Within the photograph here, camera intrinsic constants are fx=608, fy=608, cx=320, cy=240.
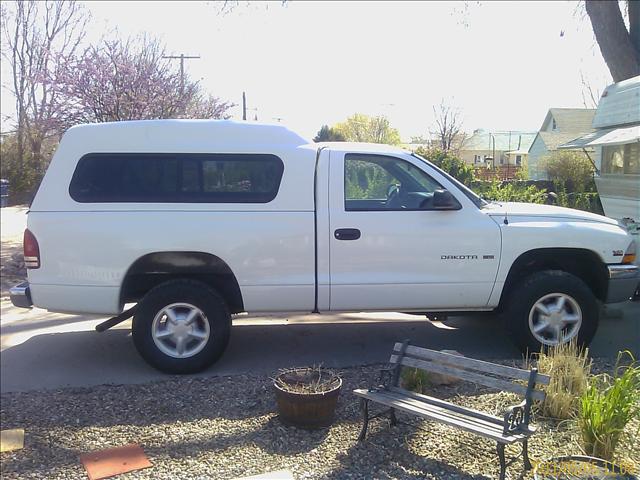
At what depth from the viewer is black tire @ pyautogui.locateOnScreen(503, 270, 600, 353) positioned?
5352 millimetres

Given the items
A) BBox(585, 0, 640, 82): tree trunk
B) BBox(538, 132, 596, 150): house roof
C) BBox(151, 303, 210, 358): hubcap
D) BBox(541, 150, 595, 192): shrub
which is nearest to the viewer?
BBox(151, 303, 210, 358): hubcap

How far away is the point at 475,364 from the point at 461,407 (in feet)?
1.03

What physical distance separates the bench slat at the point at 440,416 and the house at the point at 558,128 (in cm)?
3279

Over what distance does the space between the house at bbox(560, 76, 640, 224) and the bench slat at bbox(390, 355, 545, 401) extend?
4.44 m

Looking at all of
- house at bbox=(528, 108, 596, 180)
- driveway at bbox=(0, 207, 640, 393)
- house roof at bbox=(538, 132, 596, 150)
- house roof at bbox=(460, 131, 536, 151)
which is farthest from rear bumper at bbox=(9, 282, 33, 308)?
house roof at bbox=(460, 131, 536, 151)

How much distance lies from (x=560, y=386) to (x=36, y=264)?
4.15 metres

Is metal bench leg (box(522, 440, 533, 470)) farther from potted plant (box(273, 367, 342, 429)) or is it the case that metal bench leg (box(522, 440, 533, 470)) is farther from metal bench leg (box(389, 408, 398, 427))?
potted plant (box(273, 367, 342, 429))

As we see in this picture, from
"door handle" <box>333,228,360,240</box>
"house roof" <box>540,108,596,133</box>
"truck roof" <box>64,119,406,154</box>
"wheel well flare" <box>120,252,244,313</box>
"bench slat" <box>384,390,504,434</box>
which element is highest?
"house roof" <box>540,108,596,133</box>

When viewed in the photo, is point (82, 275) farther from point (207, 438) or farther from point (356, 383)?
point (356, 383)

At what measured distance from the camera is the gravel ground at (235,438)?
3.51 m

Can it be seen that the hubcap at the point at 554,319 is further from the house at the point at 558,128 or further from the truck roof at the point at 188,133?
the house at the point at 558,128

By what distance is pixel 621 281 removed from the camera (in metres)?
5.46

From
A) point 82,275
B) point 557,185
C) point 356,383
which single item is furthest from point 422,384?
point 557,185

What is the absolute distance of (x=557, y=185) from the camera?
18.4 meters
